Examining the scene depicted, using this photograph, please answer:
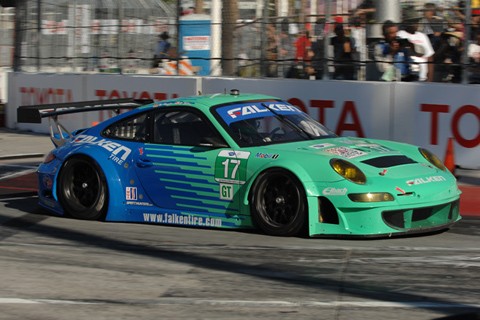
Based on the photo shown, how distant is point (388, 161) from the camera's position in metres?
6.14

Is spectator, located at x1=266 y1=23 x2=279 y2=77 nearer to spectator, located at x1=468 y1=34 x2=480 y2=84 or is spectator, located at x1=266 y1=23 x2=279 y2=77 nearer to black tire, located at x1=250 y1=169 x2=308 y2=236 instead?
spectator, located at x1=468 y1=34 x2=480 y2=84

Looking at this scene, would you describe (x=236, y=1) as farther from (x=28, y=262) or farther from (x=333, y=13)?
(x=28, y=262)

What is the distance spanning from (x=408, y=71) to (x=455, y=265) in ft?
20.0

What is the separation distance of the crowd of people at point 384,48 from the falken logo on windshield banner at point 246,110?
4.21 metres

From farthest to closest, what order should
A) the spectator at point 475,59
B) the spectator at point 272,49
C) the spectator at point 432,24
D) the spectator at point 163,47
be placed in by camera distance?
the spectator at point 163,47 → the spectator at point 272,49 → the spectator at point 432,24 → the spectator at point 475,59

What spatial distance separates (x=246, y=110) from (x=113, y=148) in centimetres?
138

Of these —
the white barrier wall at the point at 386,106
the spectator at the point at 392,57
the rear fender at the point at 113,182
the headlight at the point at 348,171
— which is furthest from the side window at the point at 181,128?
the spectator at the point at 392,57

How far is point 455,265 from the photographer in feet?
16.8

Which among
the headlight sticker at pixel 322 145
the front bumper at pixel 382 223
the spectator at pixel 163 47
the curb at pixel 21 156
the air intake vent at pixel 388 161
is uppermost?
the spectator at pixel 163 47

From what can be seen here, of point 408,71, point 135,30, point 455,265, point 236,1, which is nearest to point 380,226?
point 455,265

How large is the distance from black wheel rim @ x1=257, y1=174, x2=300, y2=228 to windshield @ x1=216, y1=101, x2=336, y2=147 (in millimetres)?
513

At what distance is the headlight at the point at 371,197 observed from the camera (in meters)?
5.69

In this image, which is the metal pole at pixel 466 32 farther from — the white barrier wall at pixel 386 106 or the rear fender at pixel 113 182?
the rear fender at pixel 113 182

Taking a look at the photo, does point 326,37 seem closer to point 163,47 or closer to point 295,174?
point 163,47
